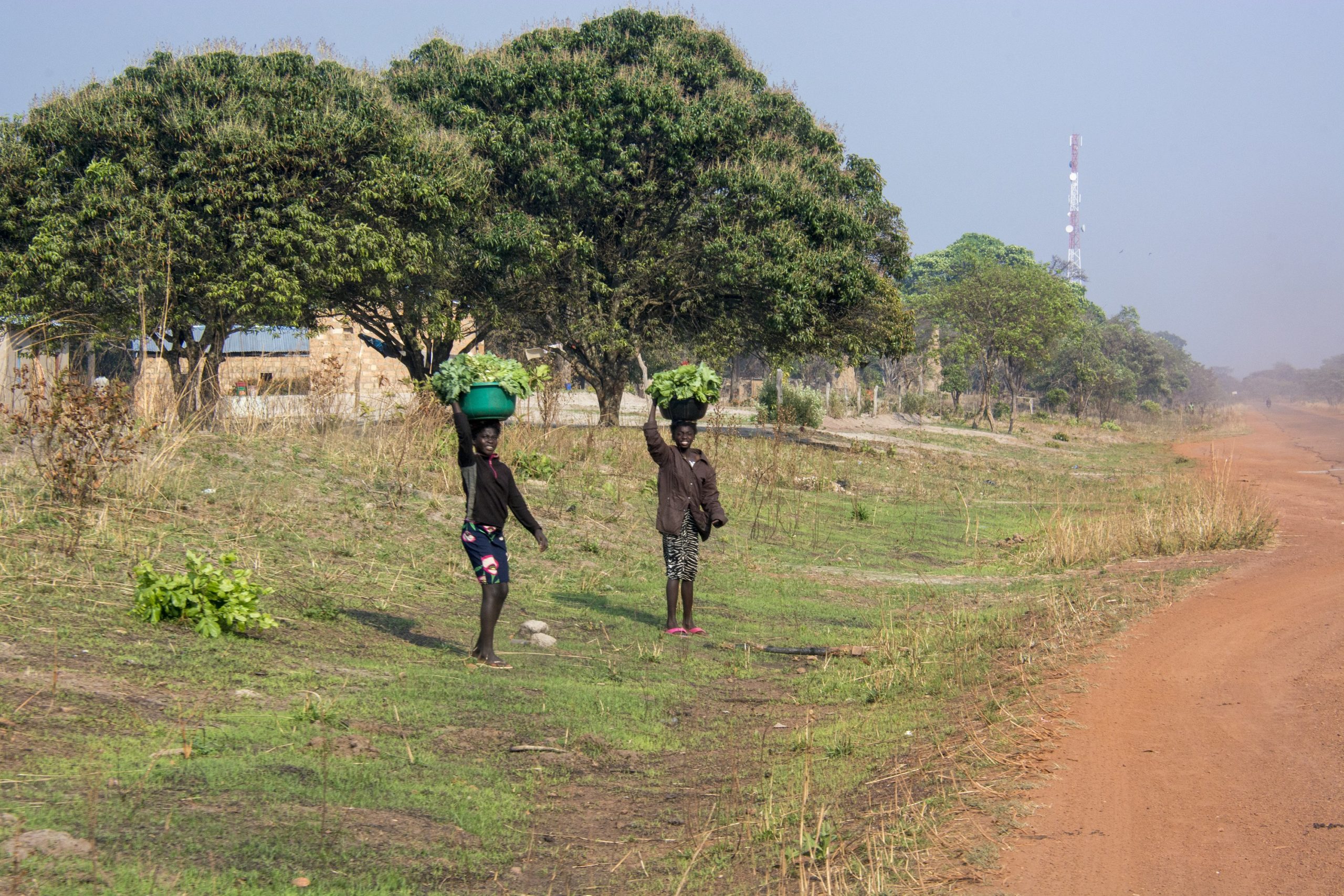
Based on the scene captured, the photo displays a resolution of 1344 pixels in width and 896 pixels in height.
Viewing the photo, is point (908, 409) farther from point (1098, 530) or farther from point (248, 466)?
point (248, 466)

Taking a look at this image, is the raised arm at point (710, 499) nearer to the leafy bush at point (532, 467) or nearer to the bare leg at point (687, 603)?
the bare leg at point (687, 603)

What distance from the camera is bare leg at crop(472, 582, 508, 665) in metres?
7.17

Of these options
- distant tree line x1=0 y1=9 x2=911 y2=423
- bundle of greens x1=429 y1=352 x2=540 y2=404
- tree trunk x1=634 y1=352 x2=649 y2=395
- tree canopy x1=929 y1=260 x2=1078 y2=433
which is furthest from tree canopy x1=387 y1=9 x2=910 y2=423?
tree canopy x1=929 y1=260 x2=1078 y2=433

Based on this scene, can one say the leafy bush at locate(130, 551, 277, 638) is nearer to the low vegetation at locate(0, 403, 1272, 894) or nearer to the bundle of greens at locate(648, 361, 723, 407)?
the low vegetation at locate(0, 403, 1272, 894)

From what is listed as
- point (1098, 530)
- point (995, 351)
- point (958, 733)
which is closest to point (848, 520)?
point (1098, 530)

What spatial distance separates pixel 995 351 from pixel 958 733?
45826 millimetres

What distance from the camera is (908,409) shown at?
169ft

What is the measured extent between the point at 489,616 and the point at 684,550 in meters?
2.07

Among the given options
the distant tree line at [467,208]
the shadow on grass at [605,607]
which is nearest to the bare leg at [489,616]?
the shadow on grass at [605,607]

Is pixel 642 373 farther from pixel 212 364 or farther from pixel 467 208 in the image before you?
pixel 212 364

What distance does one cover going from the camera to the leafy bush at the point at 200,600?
21.9 feet

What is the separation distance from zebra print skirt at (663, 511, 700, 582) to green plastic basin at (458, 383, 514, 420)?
2.04 m

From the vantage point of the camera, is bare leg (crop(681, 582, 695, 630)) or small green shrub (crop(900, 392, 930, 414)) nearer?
bare leg (crop(681, 582, 695, 630))

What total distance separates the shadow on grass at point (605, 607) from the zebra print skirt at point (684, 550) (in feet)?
2.40
